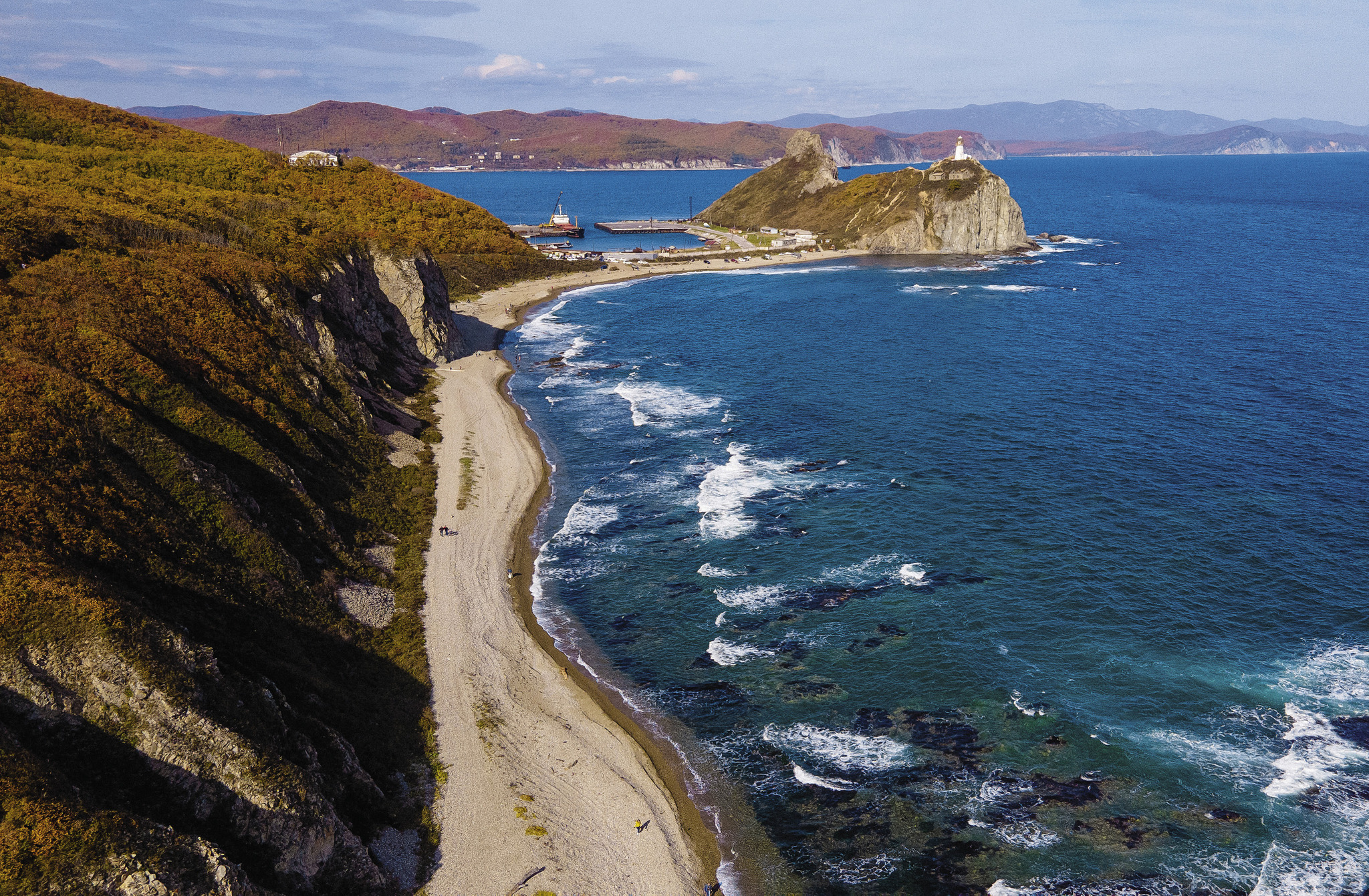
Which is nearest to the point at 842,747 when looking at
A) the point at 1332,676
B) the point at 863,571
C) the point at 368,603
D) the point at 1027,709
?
the point at 1027,709

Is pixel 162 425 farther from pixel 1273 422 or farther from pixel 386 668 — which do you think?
pixel 1273 422

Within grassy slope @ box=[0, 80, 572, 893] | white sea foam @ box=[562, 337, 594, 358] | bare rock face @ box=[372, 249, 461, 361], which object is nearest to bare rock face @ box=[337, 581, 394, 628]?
grassy slope @ box=[0, 80, 572, 893]

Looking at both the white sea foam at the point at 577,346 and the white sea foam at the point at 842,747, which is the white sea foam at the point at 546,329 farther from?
the white sea foam at the point at 842,747

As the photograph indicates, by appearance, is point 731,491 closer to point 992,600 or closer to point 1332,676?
point 992,600

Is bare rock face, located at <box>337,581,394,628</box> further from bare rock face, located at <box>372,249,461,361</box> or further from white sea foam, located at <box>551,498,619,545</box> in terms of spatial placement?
bare rock face, located at <box>372,249,461,361</box>

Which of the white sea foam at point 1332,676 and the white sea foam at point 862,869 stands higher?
the white sea foam at point 1332,676

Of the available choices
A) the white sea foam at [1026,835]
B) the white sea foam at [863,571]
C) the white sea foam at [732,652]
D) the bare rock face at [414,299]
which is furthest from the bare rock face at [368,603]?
the bare rock face at [414,299]
